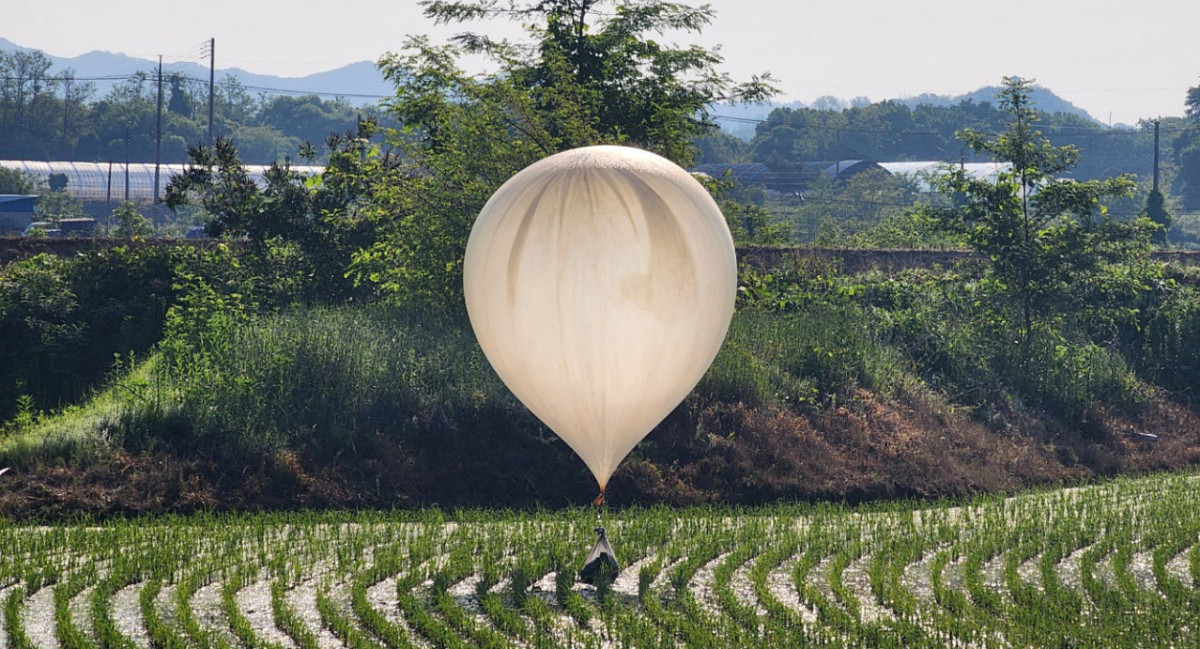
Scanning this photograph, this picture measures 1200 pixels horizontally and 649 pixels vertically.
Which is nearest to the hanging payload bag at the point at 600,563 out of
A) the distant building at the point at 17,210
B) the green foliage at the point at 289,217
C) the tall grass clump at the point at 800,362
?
the tall grass clump at the point at 800,362

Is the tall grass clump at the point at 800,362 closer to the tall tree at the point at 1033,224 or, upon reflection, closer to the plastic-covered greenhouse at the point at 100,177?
the tall tree at the point at 1033,224

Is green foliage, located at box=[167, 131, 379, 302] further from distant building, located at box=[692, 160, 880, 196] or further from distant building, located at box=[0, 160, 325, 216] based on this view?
distant building, located at box=[692, 160, 880, 196]

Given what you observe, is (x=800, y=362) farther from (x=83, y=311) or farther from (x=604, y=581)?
(x=83, y=311)

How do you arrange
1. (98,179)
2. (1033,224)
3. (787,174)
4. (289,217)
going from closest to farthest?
(1033,224)
(289,217)
(98,179)
(787,174)

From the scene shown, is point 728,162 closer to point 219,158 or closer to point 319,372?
point 219,158

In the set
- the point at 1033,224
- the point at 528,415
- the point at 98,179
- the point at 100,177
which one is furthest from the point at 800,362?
the point at 100,177

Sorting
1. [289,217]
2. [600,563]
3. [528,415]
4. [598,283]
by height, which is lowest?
[600,563]
